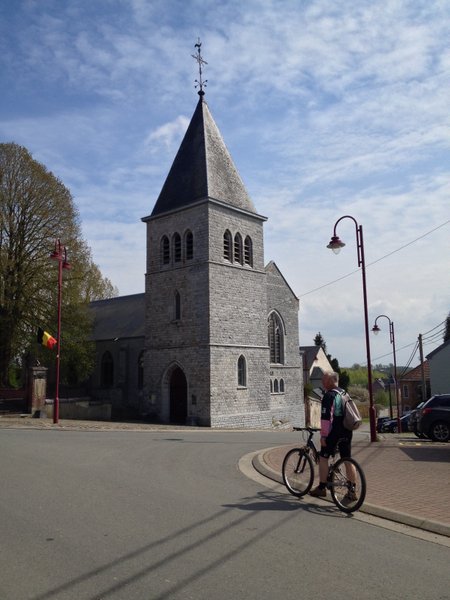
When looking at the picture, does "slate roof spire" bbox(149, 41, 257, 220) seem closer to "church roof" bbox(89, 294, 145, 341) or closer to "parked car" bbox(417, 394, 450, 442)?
"church roof" bbox(89, 294, 145, 341)

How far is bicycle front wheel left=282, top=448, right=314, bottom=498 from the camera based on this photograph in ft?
25.3

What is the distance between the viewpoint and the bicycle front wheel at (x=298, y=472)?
771 cm

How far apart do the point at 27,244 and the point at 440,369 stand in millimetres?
33801

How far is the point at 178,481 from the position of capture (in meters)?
8.77

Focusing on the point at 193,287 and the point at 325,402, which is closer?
the point at 325,402

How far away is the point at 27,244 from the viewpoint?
29.5 m

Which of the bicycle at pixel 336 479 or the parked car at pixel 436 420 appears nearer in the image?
the bicycle at pixel 336 479

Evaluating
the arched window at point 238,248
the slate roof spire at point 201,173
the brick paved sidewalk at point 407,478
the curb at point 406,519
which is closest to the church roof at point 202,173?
the slate roof spire at point 201,173

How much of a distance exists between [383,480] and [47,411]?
2168cm

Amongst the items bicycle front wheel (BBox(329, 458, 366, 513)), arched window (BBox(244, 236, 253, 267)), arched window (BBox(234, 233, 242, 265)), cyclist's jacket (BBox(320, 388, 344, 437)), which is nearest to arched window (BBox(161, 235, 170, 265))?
arched window (BBox(234, 233, 242, 265))

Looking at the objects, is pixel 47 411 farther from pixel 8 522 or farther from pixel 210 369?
pixel 8 522

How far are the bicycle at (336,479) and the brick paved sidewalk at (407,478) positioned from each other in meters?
0.34

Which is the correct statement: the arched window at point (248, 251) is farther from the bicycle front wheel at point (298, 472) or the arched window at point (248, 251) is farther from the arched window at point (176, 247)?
the bicycle front wheel at point (298, 472)

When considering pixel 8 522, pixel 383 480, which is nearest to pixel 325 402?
pixel 383 480
